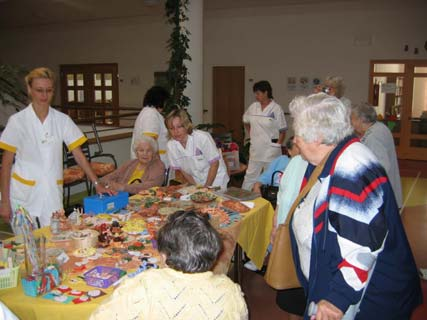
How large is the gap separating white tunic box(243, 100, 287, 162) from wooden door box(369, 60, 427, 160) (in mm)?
4692

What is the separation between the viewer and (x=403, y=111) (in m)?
9.27

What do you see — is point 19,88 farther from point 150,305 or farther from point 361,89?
point 361,89

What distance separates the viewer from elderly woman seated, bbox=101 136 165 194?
3.33 m

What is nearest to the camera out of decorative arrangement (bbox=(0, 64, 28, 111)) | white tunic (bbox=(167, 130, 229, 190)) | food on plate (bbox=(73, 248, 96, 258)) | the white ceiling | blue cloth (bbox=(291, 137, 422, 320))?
blue cloth (bbox=(291, 137, 422, 320))

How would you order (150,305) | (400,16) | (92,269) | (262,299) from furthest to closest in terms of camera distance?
(400,16), (262,299), (92,269), (150,305)

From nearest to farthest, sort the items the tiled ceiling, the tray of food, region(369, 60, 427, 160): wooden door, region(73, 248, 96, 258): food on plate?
region(73, 248, 96, 258): food on plate → the tray of food → region(369, 60, 427, 160): wooden door → the tiled ceiling

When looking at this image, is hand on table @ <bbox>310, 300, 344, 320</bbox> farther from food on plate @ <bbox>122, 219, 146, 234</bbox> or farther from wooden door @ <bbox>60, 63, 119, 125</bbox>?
wooden door @ <bbox>60, 63, 119, 125</bbox>

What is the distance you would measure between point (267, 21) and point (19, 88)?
7051mm

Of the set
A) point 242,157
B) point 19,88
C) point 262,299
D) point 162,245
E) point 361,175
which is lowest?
point 262,299

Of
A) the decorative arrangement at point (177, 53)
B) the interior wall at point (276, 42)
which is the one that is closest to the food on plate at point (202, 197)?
the decorative arrangement at point (177, 53)

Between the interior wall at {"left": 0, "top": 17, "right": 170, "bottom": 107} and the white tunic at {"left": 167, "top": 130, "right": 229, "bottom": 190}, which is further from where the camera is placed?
the interior wall at {"left": 0, "top": 17, "right": 170, "bottom": 107}

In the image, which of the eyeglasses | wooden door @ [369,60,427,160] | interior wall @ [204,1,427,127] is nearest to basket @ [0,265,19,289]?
the eyeglasses

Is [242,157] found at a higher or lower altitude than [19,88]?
lower

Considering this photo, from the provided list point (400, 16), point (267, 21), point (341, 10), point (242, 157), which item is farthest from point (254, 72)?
point (242, 157)
